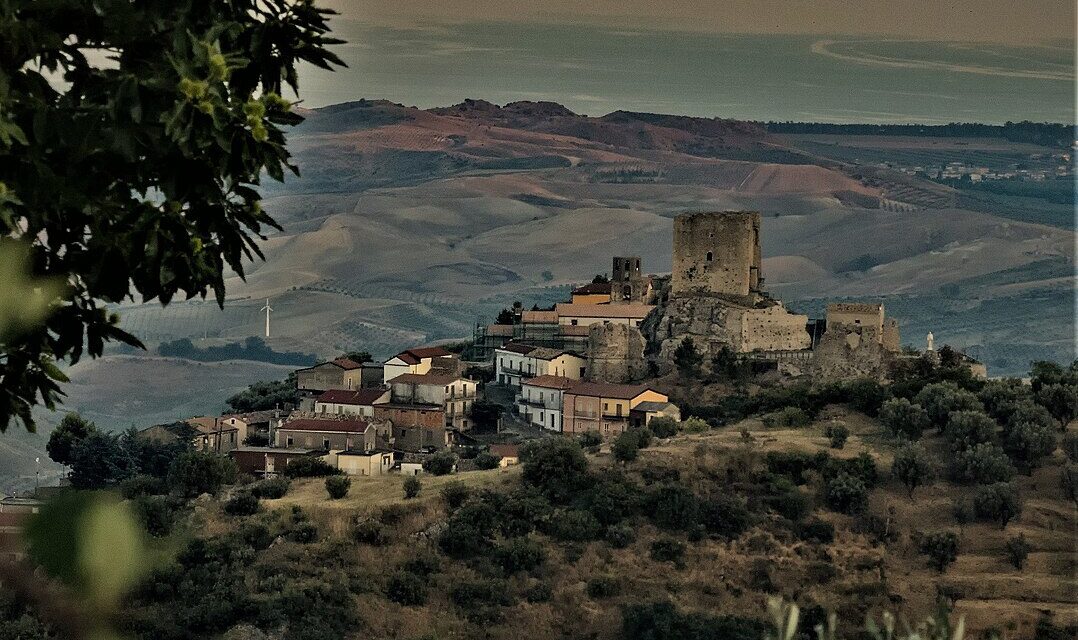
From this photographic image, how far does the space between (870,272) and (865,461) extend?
115 meters

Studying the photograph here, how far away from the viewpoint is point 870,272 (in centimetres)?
14700

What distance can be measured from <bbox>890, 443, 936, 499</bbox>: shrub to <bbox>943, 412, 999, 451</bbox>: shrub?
A: 1.35 metres

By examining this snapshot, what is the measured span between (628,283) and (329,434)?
1064 cm

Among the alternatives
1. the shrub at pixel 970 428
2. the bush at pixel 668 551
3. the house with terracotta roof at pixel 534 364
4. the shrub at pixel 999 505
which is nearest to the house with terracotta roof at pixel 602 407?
the house with terracotta roof at pixel 534 364

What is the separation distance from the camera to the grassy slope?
29156mm

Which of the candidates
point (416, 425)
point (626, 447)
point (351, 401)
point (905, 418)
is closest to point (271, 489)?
point (416, 425)

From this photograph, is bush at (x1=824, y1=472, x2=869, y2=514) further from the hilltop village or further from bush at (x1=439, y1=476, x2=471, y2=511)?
bush at (x1=439, y1=476, x2=471, y2=511)

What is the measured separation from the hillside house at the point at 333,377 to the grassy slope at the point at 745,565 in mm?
7467

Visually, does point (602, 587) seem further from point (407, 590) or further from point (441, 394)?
point (441, 394)

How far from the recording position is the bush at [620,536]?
3234 centimetres

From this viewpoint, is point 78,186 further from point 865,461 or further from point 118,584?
point 865,461

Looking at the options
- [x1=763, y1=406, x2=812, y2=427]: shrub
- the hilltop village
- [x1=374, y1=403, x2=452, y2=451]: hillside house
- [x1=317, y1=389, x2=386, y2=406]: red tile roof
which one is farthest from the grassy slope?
[x1=317, y1=389, x2=386, y2=406]: red tile roof

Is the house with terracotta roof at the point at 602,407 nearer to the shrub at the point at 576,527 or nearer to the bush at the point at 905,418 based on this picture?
the bush at the point at 905,418

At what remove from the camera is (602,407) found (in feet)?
127
